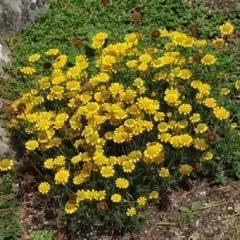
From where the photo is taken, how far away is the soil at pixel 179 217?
395cm

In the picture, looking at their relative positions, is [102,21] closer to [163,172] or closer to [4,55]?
[4,55]

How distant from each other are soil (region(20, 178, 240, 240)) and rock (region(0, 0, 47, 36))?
1899mm

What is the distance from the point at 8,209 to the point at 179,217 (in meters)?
1.22

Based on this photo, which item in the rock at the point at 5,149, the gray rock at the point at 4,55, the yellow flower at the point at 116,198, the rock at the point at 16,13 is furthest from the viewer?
the rock at the point at 16,13

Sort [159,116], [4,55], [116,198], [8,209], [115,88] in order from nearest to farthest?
[116,198] → [159,116] → [115,88] → [8,209] → [4,55]

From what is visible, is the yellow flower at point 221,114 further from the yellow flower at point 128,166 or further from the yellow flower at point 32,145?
the yellow flower at point 32,145

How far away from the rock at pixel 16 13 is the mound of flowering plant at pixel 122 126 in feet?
4.34

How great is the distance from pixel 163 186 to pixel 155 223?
0.26 meters

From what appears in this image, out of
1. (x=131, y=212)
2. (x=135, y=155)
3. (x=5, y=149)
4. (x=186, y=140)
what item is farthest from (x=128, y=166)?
(x=5, y=149)

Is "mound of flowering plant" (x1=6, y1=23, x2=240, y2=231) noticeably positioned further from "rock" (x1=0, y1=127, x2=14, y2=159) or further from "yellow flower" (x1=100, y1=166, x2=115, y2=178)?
"rock" (x1=0, y1=127, x2=14, y2=159)

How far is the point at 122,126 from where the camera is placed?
3.80 meters

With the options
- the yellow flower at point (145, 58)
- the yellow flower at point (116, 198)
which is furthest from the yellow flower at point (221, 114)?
the yellow flower at point (116, 198)

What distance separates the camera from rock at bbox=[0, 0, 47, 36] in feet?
17.9

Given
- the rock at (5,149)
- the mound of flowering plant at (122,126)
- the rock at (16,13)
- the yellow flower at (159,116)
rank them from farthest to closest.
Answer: the rock at (16,13) < the rock at (5,149) < the yellow flower at (159,116) < the mound of flowering plant at (122,126)
